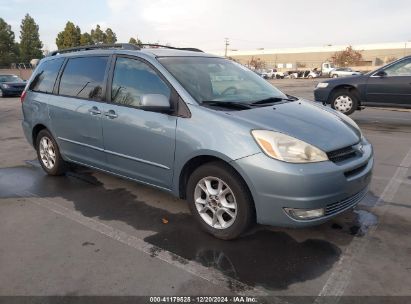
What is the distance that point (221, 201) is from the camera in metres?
3.58

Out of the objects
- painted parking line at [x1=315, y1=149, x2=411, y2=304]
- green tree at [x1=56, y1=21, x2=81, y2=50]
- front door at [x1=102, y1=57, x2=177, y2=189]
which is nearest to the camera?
painted parking line at [x1=315, y1=149, x2=411, y2=304]

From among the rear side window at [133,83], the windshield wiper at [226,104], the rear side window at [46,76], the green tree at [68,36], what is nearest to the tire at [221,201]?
the windshield wiper at [226,104]

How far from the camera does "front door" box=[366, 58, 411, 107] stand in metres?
9.52

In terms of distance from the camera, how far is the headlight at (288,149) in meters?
3.23

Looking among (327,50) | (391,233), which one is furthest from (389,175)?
(327,50)

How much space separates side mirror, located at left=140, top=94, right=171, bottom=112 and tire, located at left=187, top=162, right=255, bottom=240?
677 millimetres

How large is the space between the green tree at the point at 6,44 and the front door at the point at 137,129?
216ft

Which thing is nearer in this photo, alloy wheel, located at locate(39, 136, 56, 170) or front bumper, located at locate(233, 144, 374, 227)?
front bumper, located at locate(233, 144, 374, 227)

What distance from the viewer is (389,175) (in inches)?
221

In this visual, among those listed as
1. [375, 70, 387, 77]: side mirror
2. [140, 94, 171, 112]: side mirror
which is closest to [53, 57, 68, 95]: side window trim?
[140, 94, 171, 112]: side mirror

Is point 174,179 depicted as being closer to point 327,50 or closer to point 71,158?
point 71,158

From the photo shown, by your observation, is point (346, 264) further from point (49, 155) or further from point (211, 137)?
point (49, 155)

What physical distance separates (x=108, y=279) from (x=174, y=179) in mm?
1208

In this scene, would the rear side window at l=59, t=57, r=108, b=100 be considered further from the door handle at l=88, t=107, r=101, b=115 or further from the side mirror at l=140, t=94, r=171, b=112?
the side mirror at l=140, t=94, r=171, b=112
